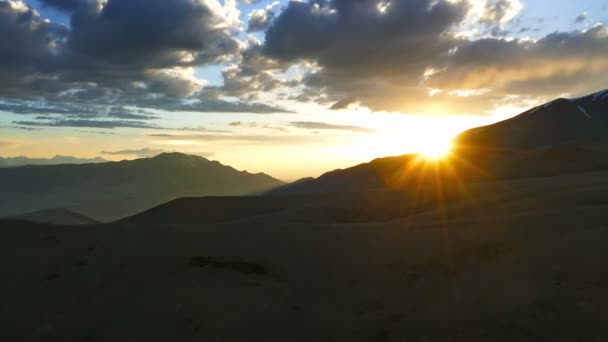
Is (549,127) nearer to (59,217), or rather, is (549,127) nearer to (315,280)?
(315,280)

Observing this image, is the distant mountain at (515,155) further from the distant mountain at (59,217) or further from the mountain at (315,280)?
the distant mountain at (59,217)

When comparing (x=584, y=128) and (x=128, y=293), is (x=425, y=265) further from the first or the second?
(x=584, y=128)

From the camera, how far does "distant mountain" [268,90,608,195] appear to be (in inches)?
2126

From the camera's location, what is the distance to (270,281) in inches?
481

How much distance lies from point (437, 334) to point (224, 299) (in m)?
5.70

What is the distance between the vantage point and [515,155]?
65062mm

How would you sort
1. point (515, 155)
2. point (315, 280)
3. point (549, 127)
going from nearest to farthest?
1. point (315, 280)
2. point (515, 155)
3. point (549, 127)

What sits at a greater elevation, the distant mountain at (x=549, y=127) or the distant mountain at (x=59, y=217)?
the distant mountain at (x=549, y=127)

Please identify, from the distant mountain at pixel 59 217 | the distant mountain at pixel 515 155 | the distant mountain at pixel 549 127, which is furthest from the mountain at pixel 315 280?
the distant mountain at pixel 549 127

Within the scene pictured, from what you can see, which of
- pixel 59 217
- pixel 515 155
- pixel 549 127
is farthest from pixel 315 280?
pixel 549 127

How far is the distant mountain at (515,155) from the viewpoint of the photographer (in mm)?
53991

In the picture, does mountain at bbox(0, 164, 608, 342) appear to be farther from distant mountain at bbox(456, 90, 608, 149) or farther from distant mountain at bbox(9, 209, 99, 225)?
distant mountain at bbox(456, 90, 608, 149)

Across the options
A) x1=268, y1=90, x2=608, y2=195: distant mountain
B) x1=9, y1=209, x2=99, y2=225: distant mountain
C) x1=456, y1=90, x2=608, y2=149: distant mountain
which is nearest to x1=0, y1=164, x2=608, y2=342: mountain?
x1=268, y1=90, x2=608, y2=195: distant mountain

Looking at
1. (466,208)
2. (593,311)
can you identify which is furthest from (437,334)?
(466,208)
